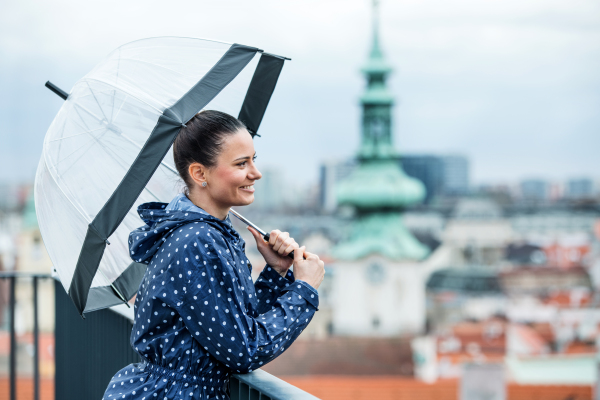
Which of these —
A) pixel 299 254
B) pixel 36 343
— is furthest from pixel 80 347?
pixel 299 254

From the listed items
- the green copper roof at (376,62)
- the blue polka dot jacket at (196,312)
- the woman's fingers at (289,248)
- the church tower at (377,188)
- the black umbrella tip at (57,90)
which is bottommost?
the blue polka dot jacket at (196,312)

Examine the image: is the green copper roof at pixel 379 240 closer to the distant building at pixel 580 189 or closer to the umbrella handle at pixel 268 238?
the distant building at pixel 580 189

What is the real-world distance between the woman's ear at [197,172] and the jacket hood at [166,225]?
45 millimetres

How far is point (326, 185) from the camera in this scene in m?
71.6

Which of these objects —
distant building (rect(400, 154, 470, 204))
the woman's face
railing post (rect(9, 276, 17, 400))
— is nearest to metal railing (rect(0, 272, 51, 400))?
railing post (rect(9, 276, 17, 400))

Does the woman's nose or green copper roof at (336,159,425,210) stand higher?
green copper roof at (336,159,425,210)

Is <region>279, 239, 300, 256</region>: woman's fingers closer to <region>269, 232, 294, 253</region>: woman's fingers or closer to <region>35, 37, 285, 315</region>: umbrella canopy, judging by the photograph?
<region>269, 232, 294, 253</region>: woman's fingers

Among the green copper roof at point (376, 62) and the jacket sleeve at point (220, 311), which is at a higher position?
the green copper roof at point (376, 62)

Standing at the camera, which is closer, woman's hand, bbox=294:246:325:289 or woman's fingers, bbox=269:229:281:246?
Result: woman's hand, bbox=294:246:325:289

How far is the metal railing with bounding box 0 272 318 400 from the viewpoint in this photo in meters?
2.59

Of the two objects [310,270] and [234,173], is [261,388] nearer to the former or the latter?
[310,270]

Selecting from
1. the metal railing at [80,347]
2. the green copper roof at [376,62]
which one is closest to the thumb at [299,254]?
the metal railing at [80,347]

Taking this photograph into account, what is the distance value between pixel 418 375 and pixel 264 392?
164ft

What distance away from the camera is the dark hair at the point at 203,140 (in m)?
1.47
